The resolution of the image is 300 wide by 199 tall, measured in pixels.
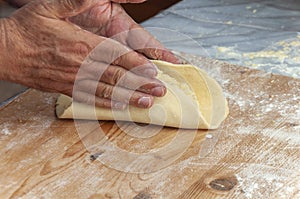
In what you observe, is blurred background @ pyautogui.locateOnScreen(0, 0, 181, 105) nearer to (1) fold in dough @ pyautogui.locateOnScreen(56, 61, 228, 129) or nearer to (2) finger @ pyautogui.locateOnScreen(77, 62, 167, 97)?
(1) fold in dough @ pyautogui.locateOnScreen(56, 61, 228, 129)

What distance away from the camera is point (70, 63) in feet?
4.25

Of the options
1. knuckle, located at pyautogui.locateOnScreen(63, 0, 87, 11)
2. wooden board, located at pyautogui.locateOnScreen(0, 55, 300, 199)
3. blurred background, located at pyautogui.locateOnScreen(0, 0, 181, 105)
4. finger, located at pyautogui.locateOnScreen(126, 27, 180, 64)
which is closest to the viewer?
wooden board, located at pyautogui.locateOnScreen(0, 55, 300, 199)

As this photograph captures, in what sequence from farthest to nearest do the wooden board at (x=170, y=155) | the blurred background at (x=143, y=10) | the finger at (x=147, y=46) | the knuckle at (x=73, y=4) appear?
the blurred background at (x=143, y=10) < the finger at (x=147, y=46) < the knuckle at (x=73, y=4) < the wooden board at (x=170, y=155)

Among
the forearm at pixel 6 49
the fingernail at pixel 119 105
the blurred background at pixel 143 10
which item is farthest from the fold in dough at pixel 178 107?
the blurred background at pixel 143 10

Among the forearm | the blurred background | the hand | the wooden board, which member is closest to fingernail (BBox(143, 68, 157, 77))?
the hand

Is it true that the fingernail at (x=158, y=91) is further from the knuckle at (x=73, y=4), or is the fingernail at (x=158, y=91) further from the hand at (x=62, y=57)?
the knuckle at (x=73, y=4)

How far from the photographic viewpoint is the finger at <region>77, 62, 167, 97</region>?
4.25 feet

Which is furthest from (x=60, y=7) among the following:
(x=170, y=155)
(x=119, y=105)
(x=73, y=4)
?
(x=170, y=155)

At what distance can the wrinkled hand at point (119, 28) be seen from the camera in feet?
4.84

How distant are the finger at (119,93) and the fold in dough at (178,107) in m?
0.02

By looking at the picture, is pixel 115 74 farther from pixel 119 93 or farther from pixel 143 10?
pixel 143 10

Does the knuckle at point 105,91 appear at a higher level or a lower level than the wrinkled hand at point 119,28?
lower

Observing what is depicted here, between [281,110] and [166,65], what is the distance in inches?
12.5

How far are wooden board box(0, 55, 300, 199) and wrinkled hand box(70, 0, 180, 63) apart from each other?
0.21 m
